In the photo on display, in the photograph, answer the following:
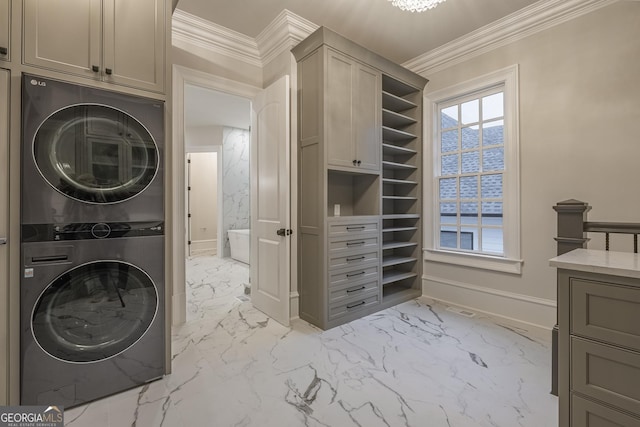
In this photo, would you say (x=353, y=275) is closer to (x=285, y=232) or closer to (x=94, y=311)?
(x=285, y=232)

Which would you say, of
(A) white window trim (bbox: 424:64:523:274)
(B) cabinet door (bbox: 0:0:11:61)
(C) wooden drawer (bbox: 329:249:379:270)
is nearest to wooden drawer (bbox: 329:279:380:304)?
(C) wooden drawer (bbox: 329:249:379:270)

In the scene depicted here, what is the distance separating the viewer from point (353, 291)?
281cm

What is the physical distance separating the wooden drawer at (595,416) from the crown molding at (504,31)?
3037 millimetres

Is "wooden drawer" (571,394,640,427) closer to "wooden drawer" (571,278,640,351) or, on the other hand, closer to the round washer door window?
"wooden drawer" (571,278,640,351)

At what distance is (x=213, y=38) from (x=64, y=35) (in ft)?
5.37

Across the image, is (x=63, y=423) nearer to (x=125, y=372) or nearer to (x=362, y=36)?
(x=125, y=372)

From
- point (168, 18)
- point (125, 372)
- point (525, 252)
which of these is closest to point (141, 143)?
point (168, 18)

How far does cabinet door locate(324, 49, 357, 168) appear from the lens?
2.59 meters

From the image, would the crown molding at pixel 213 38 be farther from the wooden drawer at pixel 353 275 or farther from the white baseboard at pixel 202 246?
the white baseboard at pixel 202 246

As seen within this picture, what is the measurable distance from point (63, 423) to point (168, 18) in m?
2.35

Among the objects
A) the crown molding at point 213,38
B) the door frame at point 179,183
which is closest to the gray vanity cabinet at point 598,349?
the door frame at point 179,183

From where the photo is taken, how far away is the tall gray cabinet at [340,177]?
102 inches

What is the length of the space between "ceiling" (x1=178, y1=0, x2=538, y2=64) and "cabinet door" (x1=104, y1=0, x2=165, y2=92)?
1054 millimetres

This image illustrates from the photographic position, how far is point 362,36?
9.88ft
